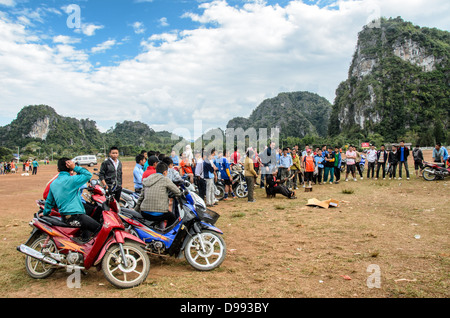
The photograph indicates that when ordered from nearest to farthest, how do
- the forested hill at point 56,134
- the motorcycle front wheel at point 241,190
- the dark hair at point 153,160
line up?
the dark hair at point 153,160, the motorcycle front wheel at point 241,190, the forested hill at point 56,134

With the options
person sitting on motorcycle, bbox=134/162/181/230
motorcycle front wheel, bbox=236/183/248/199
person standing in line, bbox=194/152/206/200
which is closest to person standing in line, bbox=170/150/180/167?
person standing in line, bbox=194/152/206/200

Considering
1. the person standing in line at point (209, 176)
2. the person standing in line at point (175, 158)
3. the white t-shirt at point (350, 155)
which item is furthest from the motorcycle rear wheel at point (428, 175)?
the person standing in line at point (175, 158)

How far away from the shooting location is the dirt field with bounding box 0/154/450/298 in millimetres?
3738

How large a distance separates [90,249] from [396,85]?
11787 cm

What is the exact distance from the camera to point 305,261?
15.3ft

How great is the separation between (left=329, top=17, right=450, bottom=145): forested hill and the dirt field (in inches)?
3403

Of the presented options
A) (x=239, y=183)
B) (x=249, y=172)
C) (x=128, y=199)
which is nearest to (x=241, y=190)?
(x=239, y=183)

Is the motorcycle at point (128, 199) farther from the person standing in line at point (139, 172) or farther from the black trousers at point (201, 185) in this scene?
the black trousers at point (201, 185)

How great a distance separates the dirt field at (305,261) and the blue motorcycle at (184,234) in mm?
263

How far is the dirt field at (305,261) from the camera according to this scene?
374 cm

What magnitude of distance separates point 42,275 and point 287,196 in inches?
313

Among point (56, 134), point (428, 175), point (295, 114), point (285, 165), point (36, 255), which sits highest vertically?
point (295, 114)

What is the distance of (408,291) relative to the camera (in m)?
3.56

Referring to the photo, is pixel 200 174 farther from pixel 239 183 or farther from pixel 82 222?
pixel 82 222
